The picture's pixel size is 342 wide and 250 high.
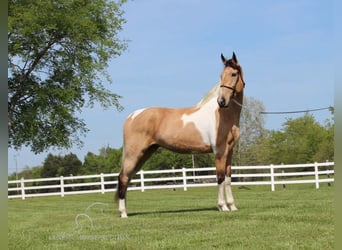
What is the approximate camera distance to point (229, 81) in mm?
6582

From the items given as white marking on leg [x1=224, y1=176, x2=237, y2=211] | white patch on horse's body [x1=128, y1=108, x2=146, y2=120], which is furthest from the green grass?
white patch on horse's body [x1=128, y1=108, x2=146, y2=120]

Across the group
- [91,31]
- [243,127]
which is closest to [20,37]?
[91,31]

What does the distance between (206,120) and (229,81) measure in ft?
2.64

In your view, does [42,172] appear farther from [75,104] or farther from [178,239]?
[178,239]

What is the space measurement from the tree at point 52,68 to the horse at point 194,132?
39.7 ft

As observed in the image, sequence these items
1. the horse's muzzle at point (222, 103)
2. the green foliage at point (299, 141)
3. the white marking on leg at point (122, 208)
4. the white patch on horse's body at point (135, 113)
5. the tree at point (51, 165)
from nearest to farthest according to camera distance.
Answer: the horse's muzzle at point (222, 103), the white marking on leg at point (122, 208), the white patch on horse's body at point (135, 113), the green foliage at point (299, 141), the tree at point (51, 165)

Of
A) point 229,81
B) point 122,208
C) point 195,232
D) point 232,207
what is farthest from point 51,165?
point 195,232

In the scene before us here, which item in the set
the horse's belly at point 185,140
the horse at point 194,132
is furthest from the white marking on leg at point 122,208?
the horse's belly at point 185,140

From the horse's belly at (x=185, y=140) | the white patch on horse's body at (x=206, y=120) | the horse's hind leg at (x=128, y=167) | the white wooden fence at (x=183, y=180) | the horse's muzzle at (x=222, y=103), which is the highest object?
the horse's muzzle at (x=222, y=103)

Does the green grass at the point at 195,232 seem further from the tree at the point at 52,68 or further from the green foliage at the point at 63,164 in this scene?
the green foliage at the point at 63,164

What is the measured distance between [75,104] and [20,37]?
3.63 m

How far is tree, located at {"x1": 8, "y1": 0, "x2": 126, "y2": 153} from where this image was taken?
18625mm

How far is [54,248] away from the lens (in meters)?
4.50

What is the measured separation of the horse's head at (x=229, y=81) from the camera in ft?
21.3
